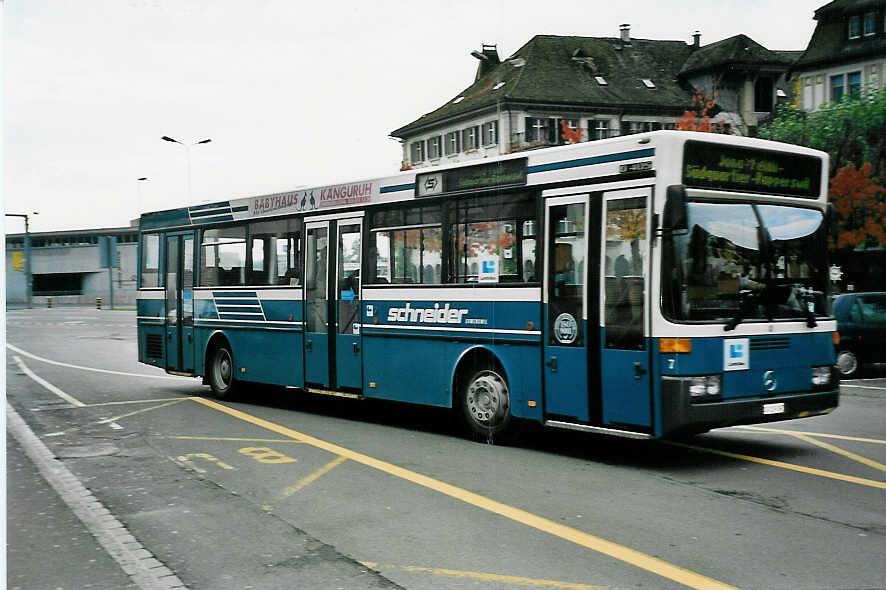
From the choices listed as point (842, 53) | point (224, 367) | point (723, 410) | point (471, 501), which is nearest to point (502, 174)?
point (723, 410)

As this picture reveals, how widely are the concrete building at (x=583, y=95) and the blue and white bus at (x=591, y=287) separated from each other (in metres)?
40.2

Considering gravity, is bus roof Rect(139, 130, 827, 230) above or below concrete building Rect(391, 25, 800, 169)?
below

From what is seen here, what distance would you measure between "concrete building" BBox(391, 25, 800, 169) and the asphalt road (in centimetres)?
4147

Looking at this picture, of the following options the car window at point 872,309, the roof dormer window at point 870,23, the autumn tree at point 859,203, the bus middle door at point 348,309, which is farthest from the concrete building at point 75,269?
the bus middle door at point 348,309

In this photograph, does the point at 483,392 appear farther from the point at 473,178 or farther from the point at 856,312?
the point at 856,312

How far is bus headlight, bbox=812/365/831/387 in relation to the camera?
9461 millimetres

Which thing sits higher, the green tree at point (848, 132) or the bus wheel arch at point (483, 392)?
the green tree at point (848, 132)

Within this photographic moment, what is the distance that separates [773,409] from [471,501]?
3.14 meters

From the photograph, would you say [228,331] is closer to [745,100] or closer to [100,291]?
[745,100]

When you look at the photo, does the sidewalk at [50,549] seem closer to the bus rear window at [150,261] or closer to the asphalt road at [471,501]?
the asphalt road at [471,501]

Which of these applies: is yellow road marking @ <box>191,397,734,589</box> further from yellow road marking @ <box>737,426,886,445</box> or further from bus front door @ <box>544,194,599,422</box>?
yellow road marking @ <box>737,426,886,445</box>

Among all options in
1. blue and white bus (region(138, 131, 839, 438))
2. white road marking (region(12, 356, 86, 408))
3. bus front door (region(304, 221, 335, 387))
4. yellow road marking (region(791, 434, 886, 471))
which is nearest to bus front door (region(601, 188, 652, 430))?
blue and white bus (region(138, 131, 839, 438))

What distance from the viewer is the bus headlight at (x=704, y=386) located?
28.0ft

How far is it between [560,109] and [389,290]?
1809 inches
